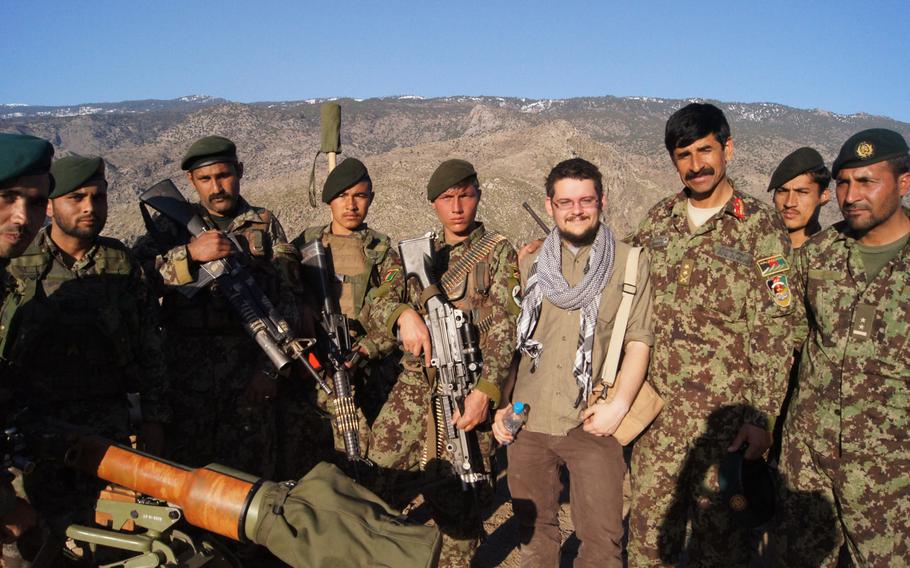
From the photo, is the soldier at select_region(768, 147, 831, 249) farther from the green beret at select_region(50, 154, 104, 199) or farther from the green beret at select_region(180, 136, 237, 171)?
the green beret at select_region(50, 154, 104, 199)

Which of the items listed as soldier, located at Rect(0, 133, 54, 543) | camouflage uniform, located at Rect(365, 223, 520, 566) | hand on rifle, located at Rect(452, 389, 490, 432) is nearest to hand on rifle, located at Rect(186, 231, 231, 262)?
camouflage uniform, located at Rect(365, 223, 520, 566)

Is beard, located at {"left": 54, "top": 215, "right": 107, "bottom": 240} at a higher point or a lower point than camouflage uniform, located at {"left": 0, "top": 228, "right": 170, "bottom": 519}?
higher

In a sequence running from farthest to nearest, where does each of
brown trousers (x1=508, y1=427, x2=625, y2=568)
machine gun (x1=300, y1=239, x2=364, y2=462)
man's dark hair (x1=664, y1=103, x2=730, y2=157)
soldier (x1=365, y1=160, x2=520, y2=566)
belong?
machine gun (x1=300, y1=239, x2=364, y2=462) < soldier (x1=365, y1=160, x2=520, y2=566) < man's dark hair (x1=664, y1=103, x2=730, y2=157) < brown trousers (x1=508, y1=427, x2=625, y2=568)

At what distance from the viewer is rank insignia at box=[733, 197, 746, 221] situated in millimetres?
3336

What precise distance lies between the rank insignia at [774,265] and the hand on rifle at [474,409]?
1682mm

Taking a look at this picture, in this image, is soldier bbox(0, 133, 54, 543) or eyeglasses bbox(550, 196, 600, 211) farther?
eyeglasses bbox(550, 196, 600, 211)

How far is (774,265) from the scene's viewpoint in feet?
10.6

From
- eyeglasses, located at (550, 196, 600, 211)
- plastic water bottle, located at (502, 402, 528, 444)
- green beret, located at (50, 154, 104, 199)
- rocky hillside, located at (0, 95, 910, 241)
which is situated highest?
rocky hillside, located at (0, 95, 910, 241)

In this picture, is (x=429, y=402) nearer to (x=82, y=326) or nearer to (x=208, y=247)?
(x=208, y=247)

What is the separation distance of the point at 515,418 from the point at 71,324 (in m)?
2.38

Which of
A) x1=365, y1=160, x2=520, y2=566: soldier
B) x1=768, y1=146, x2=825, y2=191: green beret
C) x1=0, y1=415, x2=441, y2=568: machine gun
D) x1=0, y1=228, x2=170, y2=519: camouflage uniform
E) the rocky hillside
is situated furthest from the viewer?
the rocky hillside

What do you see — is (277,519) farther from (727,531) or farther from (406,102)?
(406,102)

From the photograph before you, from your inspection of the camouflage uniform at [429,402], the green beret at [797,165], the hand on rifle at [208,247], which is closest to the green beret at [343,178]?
the camouflage uniform at [429,402]

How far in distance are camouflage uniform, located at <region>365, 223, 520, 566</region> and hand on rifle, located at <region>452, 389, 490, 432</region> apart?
11.8 inches
